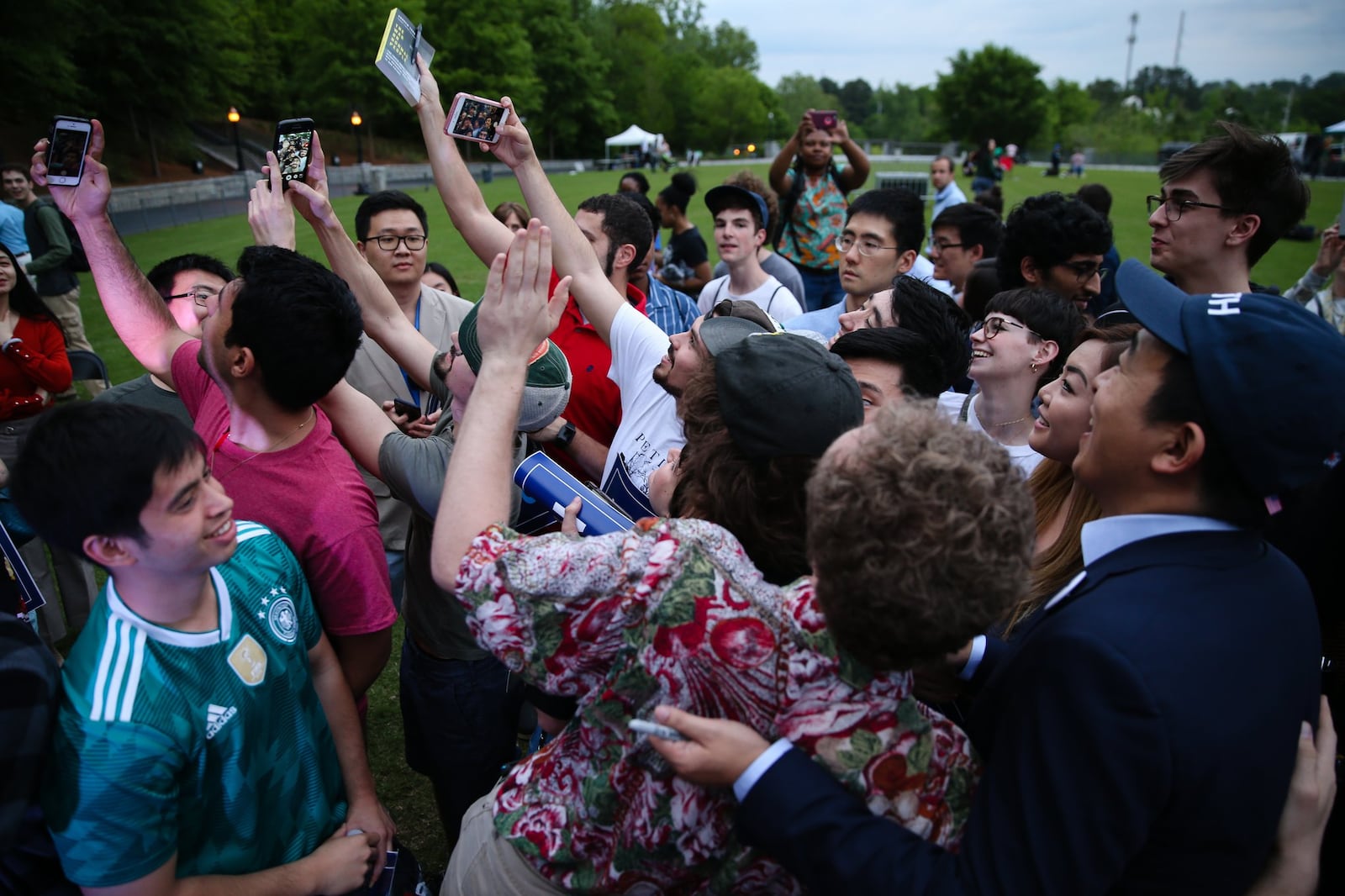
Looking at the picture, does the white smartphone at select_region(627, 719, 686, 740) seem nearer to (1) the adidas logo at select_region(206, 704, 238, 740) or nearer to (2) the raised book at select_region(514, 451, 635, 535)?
(2) the raised book at select_region(514, 451, 635, 535)

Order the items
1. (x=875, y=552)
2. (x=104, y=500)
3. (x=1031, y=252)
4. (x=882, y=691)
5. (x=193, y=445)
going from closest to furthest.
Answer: (x=875, y=552), (x=882, y=691), (x=104, y=500), (x=193, y=445), (x=1031, y=252)

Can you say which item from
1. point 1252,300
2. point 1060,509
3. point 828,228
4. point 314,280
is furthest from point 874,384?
point 828,228

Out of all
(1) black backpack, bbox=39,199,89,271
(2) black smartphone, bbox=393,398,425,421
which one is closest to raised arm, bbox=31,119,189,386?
(2) black smartphone, bbox=393,398,425,421

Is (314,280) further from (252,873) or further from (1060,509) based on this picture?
(1060,509)

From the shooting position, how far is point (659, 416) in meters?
2.82

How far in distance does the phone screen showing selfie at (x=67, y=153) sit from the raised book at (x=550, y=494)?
2.42 meters

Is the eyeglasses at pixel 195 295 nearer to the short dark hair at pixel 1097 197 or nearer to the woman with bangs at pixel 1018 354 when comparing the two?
the woman with bangs at pixel 1018 354

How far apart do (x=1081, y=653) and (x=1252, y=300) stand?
742 mm

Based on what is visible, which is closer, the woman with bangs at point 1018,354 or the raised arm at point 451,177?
the woman with bangs at point 1018,354

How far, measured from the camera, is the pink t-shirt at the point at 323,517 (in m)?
2.14

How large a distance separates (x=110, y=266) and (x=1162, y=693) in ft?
11.8

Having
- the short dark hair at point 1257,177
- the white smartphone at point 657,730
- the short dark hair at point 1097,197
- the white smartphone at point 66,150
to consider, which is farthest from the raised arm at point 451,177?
the short dark hair at point 1097,197

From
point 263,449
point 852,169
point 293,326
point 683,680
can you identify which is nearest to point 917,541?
point 683,680

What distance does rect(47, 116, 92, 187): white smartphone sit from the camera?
3041 mm
